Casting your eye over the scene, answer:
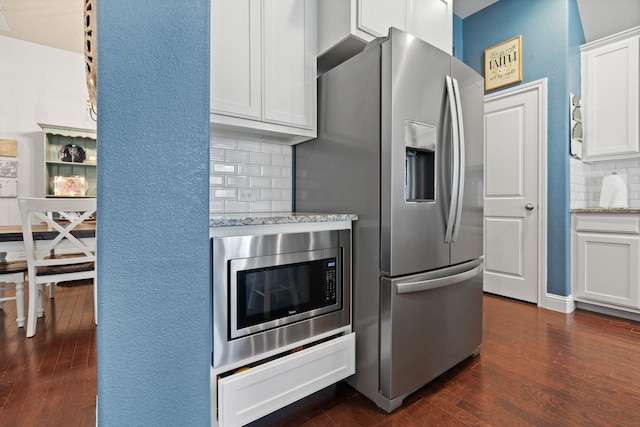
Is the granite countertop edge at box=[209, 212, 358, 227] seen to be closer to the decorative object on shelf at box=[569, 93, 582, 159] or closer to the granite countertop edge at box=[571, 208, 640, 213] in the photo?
the granite countertop edge at box=[571, 208, 640, 213]

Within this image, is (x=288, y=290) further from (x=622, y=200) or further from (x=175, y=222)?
(x=622, y=200)

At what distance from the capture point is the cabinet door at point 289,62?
1696mm

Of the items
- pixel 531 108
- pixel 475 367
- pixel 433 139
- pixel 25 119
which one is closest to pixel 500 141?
pixel 531 108

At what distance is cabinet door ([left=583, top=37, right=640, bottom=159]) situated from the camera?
2.75 meters

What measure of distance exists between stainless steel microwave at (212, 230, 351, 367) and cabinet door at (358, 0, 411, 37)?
3.86 ft

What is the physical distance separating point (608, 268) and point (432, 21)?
8.51 ft

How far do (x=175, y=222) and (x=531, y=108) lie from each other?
11.4 feet

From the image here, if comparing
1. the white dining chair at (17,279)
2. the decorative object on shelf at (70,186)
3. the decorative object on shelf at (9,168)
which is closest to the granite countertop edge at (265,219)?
the white dining chair at (17,279)

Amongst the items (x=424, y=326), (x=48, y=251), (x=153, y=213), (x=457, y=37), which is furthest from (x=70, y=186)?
(x=457, y=37)

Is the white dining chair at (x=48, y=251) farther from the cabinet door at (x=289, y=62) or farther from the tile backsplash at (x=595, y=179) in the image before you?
the tile backsplash at (x=595, y=179)

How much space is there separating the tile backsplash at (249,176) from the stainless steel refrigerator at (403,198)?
1.15 ft

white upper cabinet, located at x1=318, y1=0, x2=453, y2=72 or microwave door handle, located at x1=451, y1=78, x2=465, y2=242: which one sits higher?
white upper cabinet, located at x1=318, y1=0, x2=453, y2=72

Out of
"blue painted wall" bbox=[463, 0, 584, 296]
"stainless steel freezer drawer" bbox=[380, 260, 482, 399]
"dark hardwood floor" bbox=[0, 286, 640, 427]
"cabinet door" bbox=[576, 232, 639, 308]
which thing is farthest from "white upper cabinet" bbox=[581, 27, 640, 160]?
"stainless steel freezer drawer" bbox=[380, 260, 482, 399]

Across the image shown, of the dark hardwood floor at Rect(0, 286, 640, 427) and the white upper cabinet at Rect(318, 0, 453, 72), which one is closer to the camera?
the dark hardwood floor at Rect(0, 286, 640, 427)
